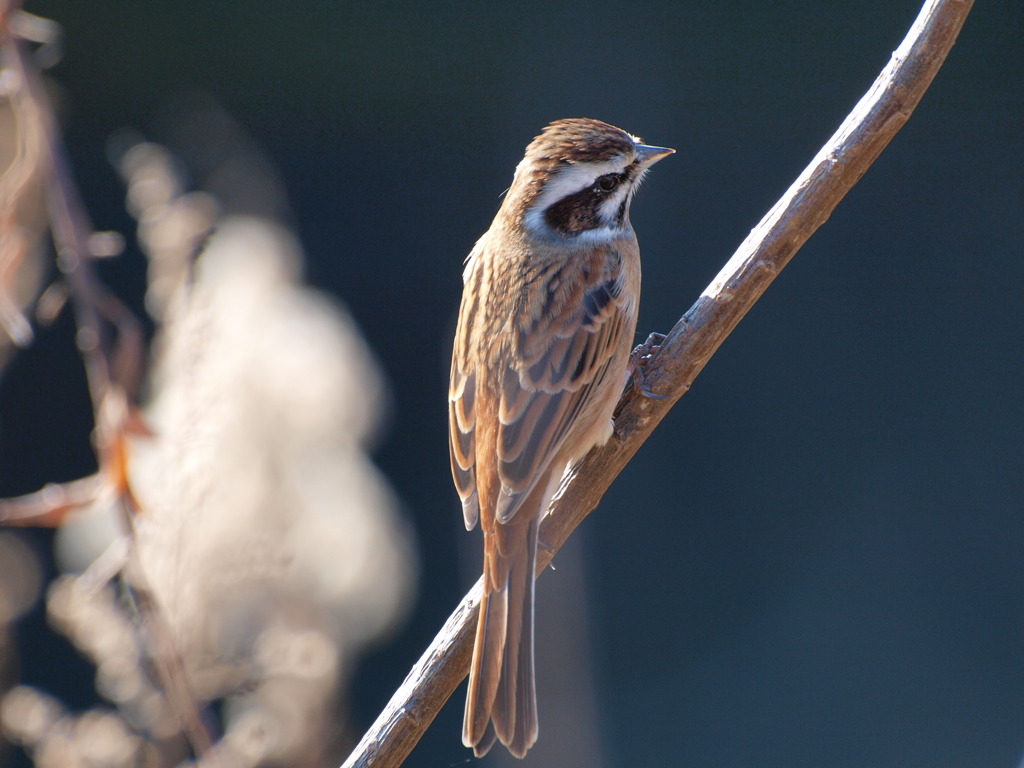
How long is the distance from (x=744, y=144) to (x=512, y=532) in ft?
12.3

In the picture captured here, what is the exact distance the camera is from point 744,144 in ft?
19.1

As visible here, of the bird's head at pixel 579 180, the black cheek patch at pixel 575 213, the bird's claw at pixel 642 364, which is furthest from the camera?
the black cheek patch at pixel 575 213

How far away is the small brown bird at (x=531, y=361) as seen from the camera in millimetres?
2488

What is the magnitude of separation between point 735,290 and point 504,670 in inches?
39.8

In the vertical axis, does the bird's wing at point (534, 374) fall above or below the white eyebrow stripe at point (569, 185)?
below

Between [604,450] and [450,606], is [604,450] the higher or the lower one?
the higher one

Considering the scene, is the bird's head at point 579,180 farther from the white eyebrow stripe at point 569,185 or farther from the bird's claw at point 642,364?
the bird's claw at point 642,364

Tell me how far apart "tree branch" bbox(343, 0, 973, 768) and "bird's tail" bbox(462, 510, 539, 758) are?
0.05 meters

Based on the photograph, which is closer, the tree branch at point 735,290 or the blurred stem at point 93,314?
the blurred stem at point 93,314

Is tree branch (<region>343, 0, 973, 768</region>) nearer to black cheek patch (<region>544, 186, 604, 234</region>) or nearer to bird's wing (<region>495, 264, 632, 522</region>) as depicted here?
bird's wing (<region>495, 264, 632, 522</region>)

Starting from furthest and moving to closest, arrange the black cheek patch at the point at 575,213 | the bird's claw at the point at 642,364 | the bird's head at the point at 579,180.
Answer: the black cheek patch at the point at 575,213 → the bird's head at the point at 579,180 → the bird's claw at the point at 642,364

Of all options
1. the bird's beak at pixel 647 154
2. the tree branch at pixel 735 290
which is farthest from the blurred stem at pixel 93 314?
the bird's beak at pixel 647 154

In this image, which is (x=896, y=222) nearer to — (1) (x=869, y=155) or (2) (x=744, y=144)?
(2) (x=744, y=144)

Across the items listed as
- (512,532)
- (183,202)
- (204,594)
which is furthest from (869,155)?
(204,594)
